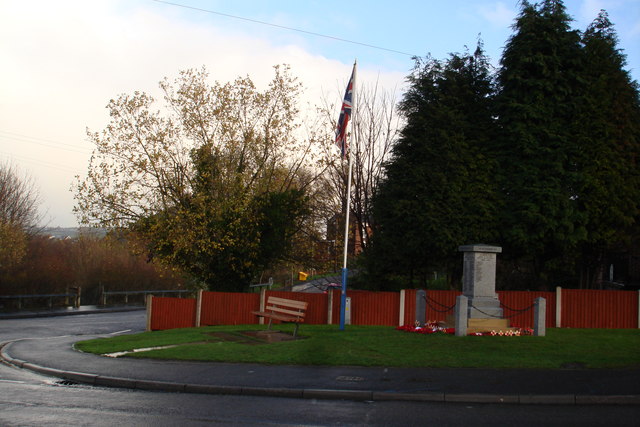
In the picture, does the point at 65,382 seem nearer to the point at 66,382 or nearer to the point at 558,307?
the point at 66,382

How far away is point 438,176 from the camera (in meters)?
24.1

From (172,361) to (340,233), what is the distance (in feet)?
64.9

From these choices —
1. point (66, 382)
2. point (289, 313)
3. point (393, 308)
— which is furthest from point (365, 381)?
point (393, 308)

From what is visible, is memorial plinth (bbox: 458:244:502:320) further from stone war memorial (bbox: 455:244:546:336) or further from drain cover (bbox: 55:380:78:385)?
drain cover (bbox: 55:380:78:385)

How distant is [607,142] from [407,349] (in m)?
13.5

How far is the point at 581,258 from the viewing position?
87.7 feet

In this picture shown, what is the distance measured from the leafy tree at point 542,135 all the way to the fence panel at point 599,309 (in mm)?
2165

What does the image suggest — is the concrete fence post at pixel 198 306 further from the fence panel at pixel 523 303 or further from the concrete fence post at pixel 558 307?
the concrete fence post at pixel 558 307

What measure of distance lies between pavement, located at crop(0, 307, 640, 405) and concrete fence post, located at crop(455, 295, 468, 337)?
4921mm

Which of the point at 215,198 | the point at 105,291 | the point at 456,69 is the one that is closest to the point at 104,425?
the point at 215,198

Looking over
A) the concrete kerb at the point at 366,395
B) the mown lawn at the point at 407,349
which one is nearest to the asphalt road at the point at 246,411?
the concrete kerb at the point at 366,395

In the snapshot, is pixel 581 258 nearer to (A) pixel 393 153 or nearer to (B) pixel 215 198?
(A) pixel 393 153

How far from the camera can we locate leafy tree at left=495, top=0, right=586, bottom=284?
23.0 m

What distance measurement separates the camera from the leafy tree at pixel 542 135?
2295 centimetres
